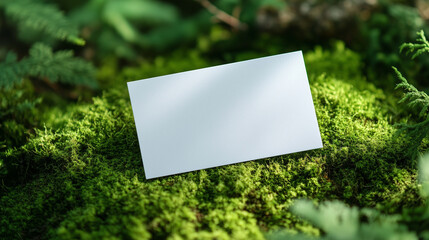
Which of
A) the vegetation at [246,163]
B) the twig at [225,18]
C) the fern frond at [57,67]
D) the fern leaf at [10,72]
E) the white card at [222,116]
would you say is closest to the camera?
the vegetation at [246,163]

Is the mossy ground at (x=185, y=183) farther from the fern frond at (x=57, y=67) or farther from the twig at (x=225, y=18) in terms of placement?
the twig at (x=225, y=18)

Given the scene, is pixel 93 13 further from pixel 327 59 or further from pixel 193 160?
pixel 327 59

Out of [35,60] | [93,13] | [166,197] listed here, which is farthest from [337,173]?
[93,13]

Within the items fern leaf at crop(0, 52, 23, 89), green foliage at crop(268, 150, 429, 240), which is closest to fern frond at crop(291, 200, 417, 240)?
green foliage at crop(268, 150, 429, 240)

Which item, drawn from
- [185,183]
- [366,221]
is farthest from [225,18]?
[366,221]

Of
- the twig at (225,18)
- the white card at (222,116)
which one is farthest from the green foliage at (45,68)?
the twig at (225,18)

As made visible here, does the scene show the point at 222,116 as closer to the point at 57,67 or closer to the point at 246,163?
the point at 246,163

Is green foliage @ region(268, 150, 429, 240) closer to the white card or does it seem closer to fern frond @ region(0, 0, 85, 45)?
the white card
